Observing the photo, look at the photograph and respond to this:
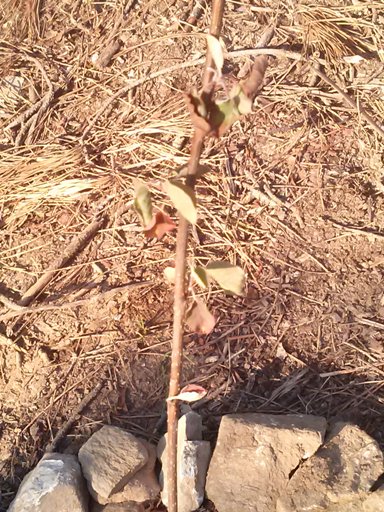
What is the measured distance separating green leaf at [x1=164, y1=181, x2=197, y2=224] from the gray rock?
109cm

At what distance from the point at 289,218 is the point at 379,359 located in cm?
60

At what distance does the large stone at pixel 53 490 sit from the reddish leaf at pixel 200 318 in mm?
786

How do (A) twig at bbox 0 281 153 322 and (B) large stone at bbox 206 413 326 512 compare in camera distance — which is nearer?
(B) large stone at bbox 206 413 326 512

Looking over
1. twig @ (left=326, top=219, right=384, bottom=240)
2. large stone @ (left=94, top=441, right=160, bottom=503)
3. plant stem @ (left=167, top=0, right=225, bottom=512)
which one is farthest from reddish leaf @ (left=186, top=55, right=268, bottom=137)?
twig @ (left=326, top=219, right=384, bottom=240)

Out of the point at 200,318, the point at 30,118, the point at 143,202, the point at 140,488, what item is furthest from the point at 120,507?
the point at 30,118

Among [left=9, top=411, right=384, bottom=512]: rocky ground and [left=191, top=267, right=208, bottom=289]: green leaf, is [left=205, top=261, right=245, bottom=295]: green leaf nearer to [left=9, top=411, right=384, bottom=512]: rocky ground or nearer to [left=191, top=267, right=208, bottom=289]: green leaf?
[left=191, top=267, right=208, bottom=289]: green leaf

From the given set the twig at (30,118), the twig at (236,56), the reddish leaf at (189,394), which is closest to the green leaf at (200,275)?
the reddish leaf at (189,394)

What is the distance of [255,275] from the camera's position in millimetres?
2307

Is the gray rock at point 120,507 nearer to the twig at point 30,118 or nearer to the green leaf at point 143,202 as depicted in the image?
the green leaf at point 143,202

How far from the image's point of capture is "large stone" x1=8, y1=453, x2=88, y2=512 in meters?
1.79

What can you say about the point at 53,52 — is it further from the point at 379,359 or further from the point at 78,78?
the point at 379,359

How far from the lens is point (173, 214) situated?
243 centimetres

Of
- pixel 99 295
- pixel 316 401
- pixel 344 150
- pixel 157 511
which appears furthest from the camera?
pixel 344 150

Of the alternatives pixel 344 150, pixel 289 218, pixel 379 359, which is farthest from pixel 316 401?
pixel 344 150
